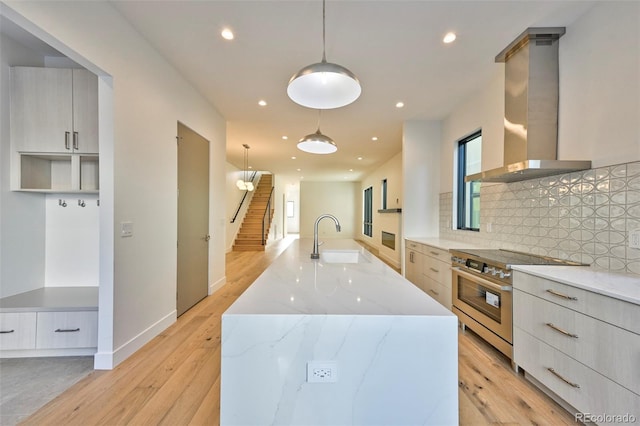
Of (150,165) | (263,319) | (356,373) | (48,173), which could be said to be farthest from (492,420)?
(48,173)

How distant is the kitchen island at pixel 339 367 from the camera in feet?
3.32

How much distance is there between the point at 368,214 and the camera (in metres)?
11.0

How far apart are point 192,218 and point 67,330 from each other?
1.64 meters

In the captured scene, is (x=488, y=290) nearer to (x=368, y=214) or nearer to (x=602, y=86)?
(x=602, y=86)

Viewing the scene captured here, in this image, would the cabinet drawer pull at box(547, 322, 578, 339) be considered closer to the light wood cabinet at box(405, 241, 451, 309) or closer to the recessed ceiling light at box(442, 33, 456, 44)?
the light wood cabinet at box(405, 241, 451, 309)

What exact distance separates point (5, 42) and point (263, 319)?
→ 339cm

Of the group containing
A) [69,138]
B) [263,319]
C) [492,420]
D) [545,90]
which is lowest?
[492,420]

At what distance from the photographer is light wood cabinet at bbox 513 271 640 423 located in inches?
51.5

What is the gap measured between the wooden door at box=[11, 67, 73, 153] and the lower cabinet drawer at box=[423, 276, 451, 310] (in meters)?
4.11

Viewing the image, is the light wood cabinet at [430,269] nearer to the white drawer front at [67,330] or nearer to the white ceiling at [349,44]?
the white ceiling at [349,44]

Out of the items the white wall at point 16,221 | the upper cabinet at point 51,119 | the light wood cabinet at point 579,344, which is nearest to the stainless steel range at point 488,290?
the light wood cabinet at point 579,344

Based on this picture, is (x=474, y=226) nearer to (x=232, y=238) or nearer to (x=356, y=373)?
(x=356, y=373)

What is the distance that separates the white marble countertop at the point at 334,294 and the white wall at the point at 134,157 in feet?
4.97

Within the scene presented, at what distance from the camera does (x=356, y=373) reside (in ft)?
3.38
